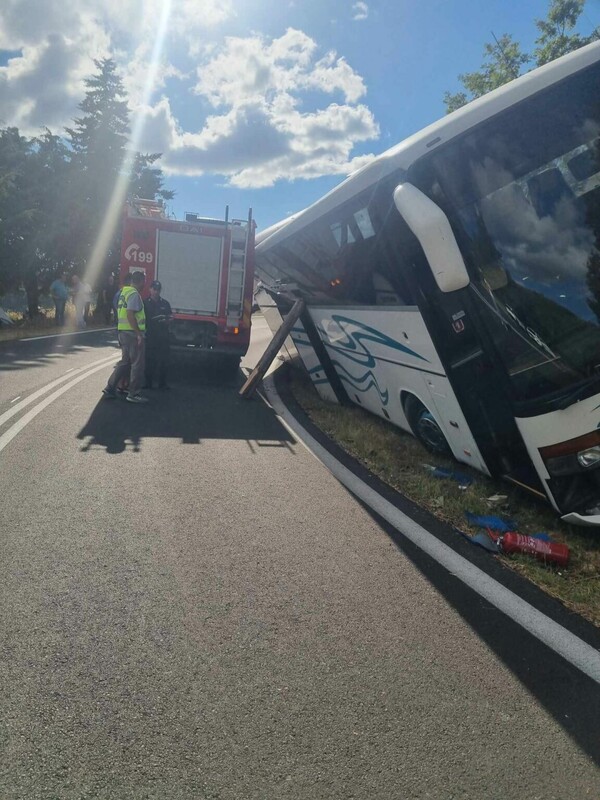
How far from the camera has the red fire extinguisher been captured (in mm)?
3973

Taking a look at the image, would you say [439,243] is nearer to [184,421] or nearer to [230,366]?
[184,421]

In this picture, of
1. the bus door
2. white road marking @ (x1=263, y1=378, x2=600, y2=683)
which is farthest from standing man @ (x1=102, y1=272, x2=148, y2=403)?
the bus door

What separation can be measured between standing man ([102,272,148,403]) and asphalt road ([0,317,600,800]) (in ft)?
12.1

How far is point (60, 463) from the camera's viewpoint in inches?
223

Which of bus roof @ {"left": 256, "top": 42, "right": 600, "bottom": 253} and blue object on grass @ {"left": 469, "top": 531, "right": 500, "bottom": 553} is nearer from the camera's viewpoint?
blue object on grass @ {"left": 469, "top": 531, "right": 500, "bottom": 553}

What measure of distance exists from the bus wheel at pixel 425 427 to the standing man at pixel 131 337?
4229 millimetres

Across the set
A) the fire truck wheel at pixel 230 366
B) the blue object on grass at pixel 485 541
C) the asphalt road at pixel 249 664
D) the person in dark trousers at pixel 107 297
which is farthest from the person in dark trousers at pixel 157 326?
the person in dark trousers at pixel 107 297

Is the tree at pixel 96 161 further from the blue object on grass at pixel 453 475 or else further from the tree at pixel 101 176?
the blue object on grass at pixel 453 475

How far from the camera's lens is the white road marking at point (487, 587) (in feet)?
9.65

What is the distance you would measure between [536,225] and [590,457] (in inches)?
68.1

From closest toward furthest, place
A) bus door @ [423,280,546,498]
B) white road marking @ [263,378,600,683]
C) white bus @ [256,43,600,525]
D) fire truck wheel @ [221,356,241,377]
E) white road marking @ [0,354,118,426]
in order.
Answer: white road marking @ [263,378,600,683]
white bus @ [256,43,600,525]
bus door @ [423,280,546,498]
white road marking @ [0,354,118,426]
fire truck wheel @ [221,356,241,377]

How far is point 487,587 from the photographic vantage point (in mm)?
3629

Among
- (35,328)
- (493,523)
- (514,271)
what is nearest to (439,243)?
(514,271)

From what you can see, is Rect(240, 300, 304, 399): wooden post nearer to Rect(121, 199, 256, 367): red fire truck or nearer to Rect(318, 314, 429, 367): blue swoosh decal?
Rect(318, 314, 429, 367): blue swoosh decal
